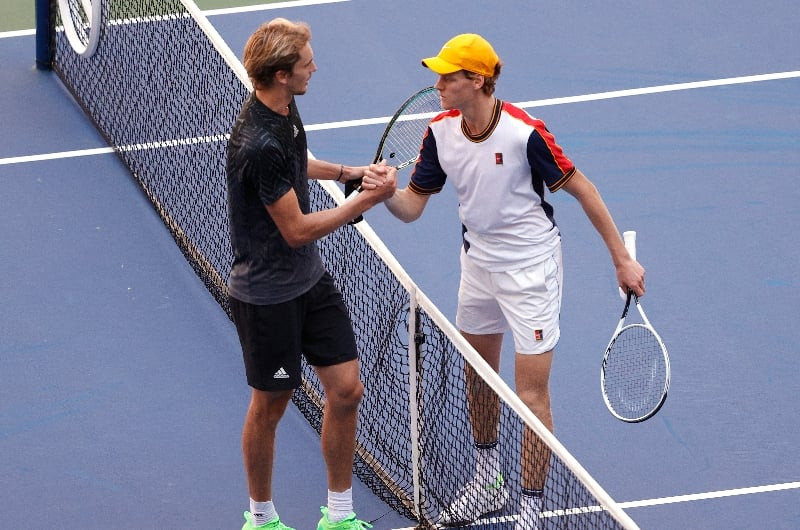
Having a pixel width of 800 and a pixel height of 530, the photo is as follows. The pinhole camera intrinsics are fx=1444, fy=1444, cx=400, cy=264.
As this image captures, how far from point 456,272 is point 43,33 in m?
3.61

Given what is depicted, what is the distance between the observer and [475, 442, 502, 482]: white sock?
5848 mm

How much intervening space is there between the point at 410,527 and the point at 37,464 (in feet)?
5.53

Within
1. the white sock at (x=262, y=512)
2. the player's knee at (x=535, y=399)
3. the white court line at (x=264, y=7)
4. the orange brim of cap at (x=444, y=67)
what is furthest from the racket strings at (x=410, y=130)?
the white court line at (x=264, y=7)

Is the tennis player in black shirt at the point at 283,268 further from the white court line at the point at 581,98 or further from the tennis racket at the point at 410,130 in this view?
the white court line at the point at 581,98

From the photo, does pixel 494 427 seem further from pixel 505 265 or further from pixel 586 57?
pixel 586 57

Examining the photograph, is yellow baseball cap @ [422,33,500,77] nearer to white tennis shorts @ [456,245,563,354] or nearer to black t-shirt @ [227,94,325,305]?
black t-shirt @ [227,94,325,305]

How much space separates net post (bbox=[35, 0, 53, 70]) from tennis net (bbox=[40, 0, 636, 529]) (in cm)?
2

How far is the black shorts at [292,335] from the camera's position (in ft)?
17.2

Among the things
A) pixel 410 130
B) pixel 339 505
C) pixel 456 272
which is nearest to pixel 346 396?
pixel 339 505

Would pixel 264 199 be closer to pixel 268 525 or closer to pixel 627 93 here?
pixel 268 525

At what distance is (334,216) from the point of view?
16.5 ft

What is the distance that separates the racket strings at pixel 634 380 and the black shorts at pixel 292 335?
44.2 inches

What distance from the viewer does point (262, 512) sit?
5.59m

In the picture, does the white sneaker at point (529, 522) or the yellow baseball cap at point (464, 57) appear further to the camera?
the white sneaker at point (529, 522)
